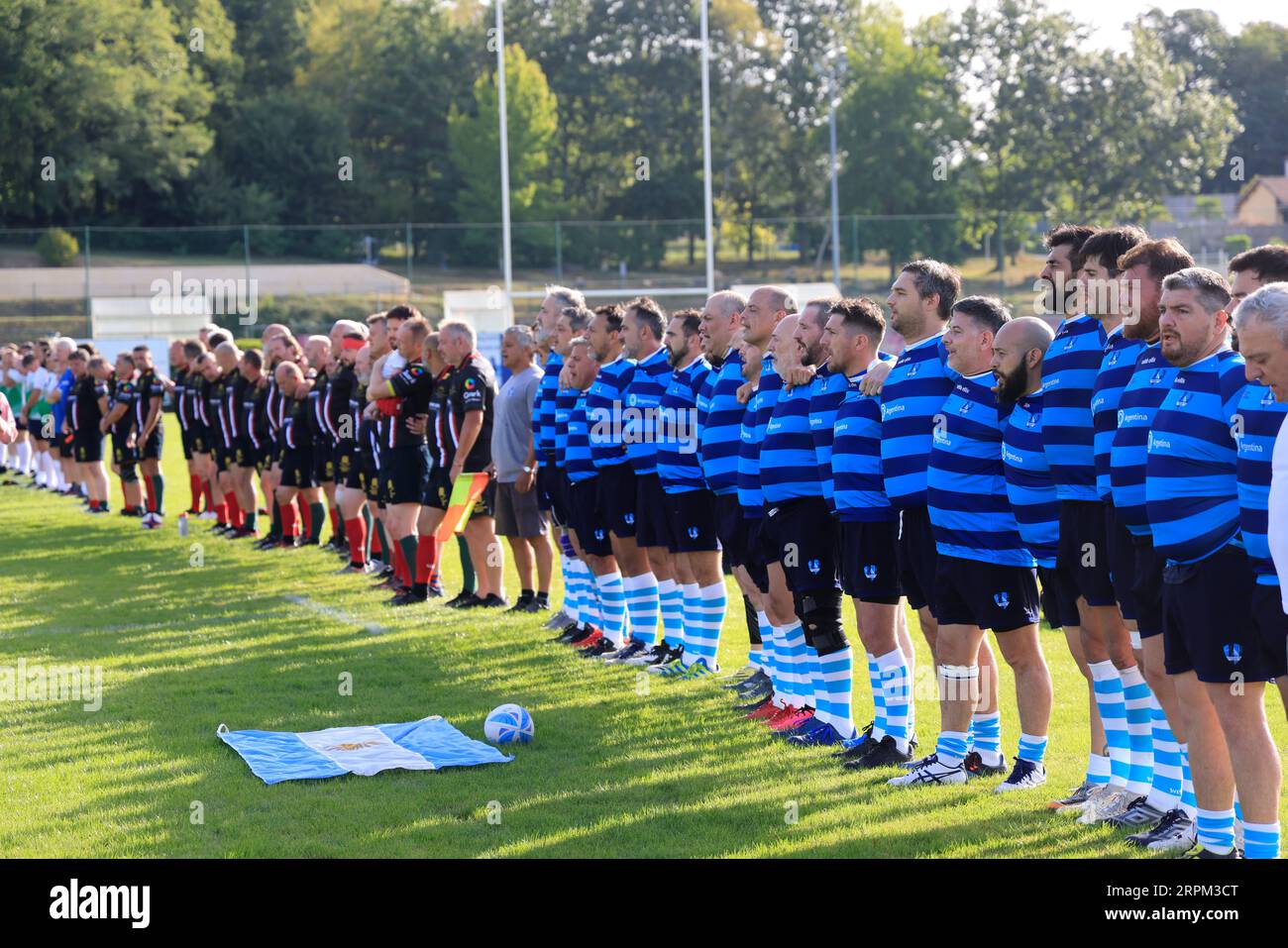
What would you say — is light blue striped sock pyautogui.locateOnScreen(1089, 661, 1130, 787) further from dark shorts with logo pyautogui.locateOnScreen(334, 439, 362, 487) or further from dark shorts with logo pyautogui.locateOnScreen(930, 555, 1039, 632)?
dark shorts with logo pyautogui.locateOnScreen(334, 439, 362, 487)

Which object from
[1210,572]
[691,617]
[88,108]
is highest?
[88,108]

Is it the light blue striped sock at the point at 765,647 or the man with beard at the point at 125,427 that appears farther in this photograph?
the man with beard at the point at 125,427

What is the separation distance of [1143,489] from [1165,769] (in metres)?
1.26

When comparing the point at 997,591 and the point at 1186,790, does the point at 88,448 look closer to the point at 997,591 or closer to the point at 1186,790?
the point at 997,591

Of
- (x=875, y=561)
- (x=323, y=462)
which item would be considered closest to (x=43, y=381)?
A: (x=323, y=462)

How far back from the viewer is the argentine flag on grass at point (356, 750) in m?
6.85

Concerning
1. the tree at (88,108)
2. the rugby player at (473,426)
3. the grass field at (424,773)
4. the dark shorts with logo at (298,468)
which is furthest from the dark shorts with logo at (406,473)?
the tree at (88,108)

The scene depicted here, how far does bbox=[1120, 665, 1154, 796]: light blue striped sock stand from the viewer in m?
5.91

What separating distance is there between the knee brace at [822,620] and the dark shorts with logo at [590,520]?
259cm

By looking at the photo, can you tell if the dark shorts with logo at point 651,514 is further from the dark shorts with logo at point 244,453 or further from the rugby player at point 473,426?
the dark shorts with logo at point 244,453

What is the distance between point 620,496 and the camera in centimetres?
939

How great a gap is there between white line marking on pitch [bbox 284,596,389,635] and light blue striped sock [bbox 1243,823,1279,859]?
6871 millimetres

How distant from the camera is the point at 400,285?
134 ft
